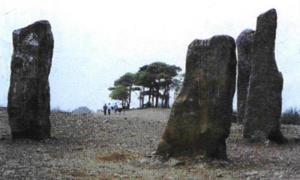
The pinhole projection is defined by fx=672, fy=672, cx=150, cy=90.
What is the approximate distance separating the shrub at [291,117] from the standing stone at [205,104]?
71.8 feet

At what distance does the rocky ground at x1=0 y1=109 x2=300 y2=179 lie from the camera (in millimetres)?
17156

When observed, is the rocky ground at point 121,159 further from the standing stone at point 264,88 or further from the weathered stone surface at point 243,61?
the weathered stone surface at point 243,61

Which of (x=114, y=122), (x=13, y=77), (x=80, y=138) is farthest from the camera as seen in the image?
(x=114, y=122)

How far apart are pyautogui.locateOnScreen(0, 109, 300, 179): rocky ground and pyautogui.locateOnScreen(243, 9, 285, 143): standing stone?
0.75 m

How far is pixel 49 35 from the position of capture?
2498 centimetres

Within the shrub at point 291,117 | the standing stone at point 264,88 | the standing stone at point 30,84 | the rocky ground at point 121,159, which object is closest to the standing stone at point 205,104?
the rocky ground at point 121,159

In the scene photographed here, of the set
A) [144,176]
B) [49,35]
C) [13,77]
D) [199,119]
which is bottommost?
[144,176]

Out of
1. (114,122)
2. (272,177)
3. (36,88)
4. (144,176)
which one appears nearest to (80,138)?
(36,88)

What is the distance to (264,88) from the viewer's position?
2658 cm

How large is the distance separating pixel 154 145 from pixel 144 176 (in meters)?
6.92

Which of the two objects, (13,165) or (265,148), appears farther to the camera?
(265,148)

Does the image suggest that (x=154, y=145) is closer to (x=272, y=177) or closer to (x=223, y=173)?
(x=223, y=173)

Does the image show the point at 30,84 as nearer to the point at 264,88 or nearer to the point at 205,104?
the point at 205,104

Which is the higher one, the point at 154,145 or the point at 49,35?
the point at 49,35
